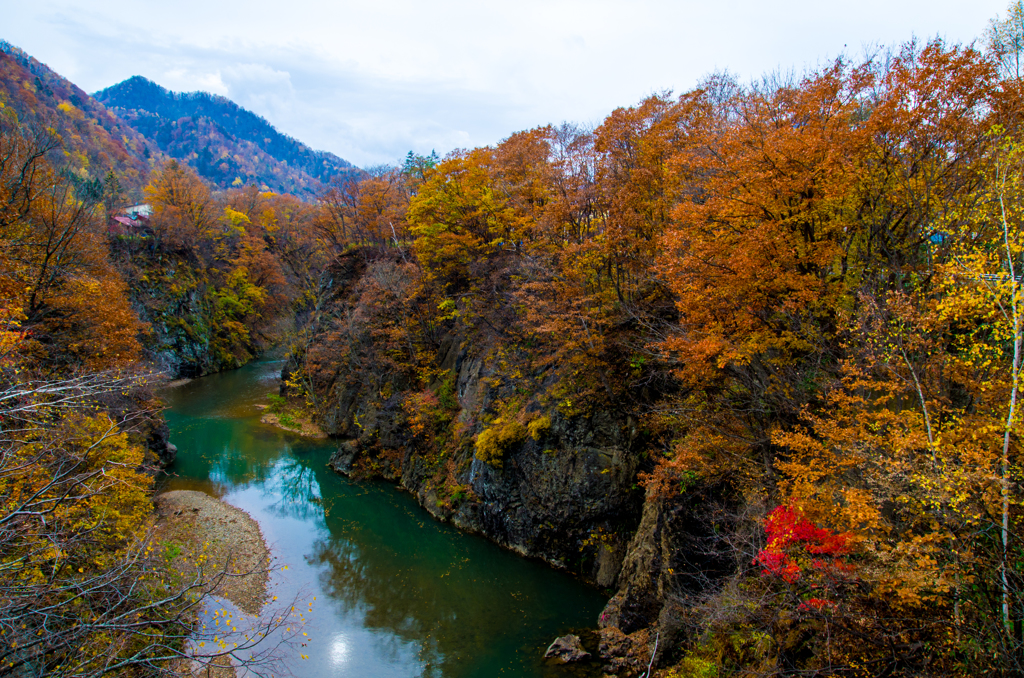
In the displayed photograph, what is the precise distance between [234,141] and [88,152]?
132 m

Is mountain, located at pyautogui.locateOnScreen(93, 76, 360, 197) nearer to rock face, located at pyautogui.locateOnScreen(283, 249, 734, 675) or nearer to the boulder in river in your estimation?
rock face, located at pyautogui.locateOnScreen(283, 249, 734, 675)

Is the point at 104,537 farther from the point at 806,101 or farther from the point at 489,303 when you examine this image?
the point at 806,101

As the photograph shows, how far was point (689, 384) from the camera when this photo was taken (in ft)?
46.6

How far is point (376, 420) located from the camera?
24.9 meters

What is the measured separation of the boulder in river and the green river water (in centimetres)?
31

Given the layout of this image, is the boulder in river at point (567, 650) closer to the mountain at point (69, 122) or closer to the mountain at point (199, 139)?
the mountain at point (69, 122)

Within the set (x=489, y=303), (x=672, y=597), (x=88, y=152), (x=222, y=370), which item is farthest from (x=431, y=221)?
(x=88, y=152)

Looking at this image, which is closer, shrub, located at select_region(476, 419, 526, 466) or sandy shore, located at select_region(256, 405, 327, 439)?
shrub, located at select_region(476, 419, 526, 466)

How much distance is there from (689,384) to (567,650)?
8.32m

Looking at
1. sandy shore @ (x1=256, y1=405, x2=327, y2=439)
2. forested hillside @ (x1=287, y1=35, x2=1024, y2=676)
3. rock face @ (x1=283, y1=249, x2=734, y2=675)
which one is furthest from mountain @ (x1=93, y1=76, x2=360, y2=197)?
forested hillside @ (x1=287, y1=35, x2=1024, y2=676)

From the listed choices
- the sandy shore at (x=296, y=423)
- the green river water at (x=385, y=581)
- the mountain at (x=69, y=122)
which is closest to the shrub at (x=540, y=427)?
the green river water at (x=385, y=581)

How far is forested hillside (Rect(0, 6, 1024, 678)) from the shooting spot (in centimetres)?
643

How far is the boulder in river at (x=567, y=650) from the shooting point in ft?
39.6

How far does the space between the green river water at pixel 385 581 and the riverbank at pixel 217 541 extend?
647mm
